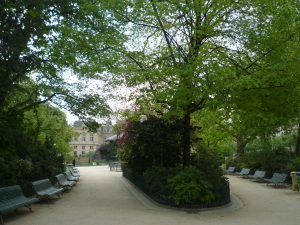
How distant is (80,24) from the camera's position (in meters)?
16.5

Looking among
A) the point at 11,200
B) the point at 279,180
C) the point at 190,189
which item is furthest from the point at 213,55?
the point at 279,180

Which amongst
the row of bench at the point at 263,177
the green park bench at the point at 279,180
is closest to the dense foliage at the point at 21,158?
the row of bench at the point at 263,177

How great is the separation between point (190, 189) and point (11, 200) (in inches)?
220

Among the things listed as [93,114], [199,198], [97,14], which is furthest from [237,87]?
[93,114]

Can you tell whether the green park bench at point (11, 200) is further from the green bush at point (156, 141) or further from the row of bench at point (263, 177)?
the row of bench at point (263, 177)

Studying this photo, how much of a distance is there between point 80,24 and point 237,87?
6866 mm

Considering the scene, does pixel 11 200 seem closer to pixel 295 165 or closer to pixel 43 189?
pixel 43 189

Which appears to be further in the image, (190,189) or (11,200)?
(190,189)

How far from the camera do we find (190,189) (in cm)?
1395

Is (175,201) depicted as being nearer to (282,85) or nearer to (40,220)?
(40,220)

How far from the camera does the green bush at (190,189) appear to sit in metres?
13.8

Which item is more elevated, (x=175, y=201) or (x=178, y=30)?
(x=178, y=30)

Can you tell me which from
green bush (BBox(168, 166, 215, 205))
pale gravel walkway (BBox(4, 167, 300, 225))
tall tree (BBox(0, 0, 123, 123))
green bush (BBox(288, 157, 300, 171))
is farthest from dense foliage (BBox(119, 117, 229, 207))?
green bush (BBox(288, 157, 300, 171))

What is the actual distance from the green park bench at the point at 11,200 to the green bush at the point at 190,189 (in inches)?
180
